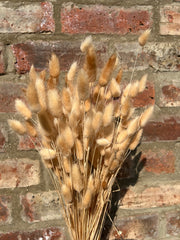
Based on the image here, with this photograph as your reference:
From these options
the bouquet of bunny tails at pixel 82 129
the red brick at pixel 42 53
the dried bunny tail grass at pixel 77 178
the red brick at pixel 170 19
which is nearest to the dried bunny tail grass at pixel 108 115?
the bouquet of bunny tails at pixel 82 129

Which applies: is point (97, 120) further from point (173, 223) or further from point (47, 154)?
point (173, 223)

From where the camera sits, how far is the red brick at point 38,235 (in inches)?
33.3

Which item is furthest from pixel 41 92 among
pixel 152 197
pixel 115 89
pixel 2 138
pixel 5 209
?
pixel 152 197

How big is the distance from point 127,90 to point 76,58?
0.62ft

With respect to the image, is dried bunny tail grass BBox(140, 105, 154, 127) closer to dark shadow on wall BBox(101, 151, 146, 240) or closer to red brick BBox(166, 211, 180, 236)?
dark shadow on wall BBox(101, 151, 146, 240)

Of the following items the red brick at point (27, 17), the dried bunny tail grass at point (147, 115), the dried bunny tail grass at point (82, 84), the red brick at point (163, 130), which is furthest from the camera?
the red brick at point (163, 130)

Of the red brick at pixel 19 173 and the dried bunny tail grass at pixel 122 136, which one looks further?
the red brick at pixel 19 173

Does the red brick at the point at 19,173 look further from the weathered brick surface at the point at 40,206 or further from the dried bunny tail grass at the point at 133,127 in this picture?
the dried bunny tail grass at the point at 133,127

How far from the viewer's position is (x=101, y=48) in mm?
855

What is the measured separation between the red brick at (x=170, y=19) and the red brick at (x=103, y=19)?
0.13ft

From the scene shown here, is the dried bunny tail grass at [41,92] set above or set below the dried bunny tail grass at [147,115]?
above

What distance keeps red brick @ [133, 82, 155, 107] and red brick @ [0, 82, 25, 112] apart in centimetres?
31

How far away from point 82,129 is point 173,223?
45 cm

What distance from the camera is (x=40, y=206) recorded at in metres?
0.85
